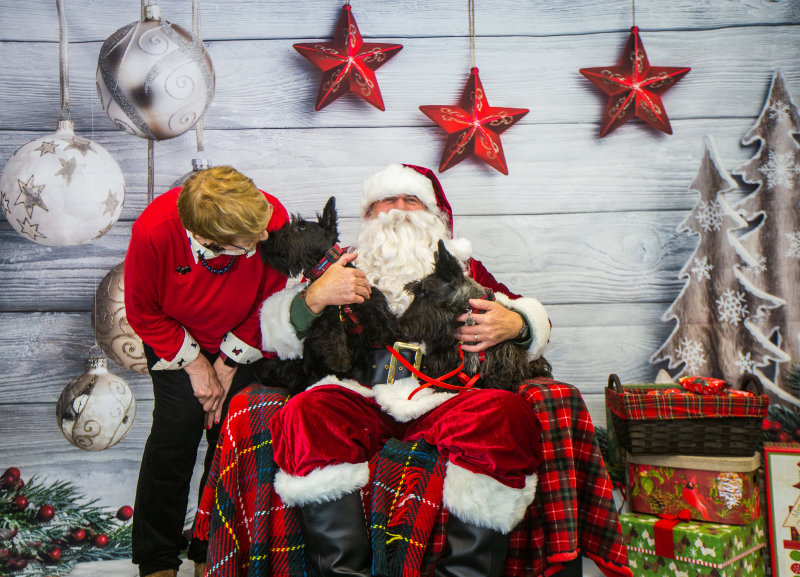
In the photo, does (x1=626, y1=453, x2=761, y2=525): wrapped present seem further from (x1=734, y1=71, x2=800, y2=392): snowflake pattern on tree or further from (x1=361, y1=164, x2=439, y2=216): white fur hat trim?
(x1=361, y1=164, x2=439, y2=216): white fur hat trim

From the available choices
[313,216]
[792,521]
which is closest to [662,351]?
[792,521]

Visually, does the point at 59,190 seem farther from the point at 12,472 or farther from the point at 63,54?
the point at 12,472

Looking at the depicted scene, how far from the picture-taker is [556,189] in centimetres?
287

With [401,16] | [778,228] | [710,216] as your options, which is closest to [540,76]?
[401,16]

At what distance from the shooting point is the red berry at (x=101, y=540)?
2.68 meters

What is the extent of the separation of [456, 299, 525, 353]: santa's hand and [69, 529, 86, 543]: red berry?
6.07ft

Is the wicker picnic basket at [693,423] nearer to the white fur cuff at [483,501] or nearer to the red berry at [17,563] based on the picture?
the white fur cuff at [483,501]

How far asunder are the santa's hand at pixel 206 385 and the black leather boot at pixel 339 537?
0.74m

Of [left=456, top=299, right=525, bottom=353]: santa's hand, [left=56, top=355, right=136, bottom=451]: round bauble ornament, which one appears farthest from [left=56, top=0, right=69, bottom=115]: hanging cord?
[left=456, top=299, right=525, bottom=353]: santa's hand

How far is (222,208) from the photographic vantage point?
6.07ft

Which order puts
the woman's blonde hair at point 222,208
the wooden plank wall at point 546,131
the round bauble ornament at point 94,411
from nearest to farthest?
the woman's blonde hair at point 222,208 → the round bauble ornament at point 94,411 → the wooden plank wall at point 546,131

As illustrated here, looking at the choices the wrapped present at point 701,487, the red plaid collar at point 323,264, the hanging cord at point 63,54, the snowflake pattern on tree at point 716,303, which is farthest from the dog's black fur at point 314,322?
the snowflake pattern on tree at point 716,303

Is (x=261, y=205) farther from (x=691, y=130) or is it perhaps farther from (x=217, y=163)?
(x=691, y=130)

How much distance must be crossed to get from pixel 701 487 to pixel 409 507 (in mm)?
1174
